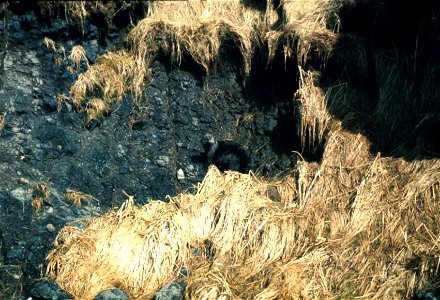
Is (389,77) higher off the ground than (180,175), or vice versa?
(389,77)

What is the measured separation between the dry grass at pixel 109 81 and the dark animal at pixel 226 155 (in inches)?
41.8

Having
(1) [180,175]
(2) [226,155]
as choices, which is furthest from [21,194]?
(2) [226,155]

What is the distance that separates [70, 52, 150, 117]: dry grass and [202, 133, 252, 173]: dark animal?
106 cm

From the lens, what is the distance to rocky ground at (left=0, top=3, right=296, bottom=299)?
6.07m

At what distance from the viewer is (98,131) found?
6.82 meters

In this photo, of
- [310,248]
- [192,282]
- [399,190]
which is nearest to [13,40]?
[192,282]

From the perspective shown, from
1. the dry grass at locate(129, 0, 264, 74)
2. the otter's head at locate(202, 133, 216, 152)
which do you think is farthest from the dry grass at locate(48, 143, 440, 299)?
the dry grass at locate(129, 0, 264, 74)

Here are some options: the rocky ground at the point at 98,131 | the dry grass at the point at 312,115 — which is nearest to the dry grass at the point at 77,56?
the rocky ground at the point at 98,131

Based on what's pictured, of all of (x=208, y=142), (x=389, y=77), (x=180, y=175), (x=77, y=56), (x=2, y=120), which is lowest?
(x=180, y=175)

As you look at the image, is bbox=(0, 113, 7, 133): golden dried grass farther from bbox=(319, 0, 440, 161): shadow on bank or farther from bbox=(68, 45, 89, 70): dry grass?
bbox=(319, 0, 440, 161): shadow on bank

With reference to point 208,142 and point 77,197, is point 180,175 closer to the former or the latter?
point 208,142

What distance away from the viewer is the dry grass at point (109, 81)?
269 inches

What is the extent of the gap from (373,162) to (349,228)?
2.71ft

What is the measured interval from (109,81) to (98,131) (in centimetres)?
63
